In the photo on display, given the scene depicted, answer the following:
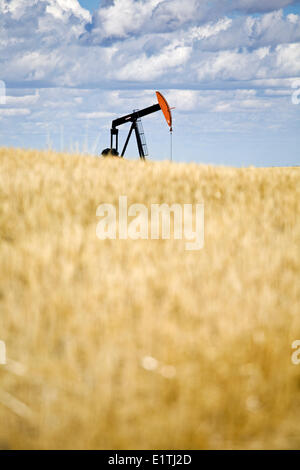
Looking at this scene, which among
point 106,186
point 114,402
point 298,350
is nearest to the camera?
point 114,402

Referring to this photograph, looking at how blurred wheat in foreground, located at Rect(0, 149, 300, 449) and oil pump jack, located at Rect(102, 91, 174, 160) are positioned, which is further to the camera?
oil pump jack, located at Rect(102, 91, 174, 160)

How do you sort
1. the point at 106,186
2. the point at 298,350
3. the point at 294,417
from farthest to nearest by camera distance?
the point at 106,186 → the point at 298,350 → the point at 294,417

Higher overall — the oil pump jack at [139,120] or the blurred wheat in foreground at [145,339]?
the oil pump jack at [139,120]

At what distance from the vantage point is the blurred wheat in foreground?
1.63 meters

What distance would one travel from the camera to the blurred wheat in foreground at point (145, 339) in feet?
5.35

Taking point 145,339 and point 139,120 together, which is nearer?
point 145,339

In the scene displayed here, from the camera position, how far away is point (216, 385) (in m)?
1.84

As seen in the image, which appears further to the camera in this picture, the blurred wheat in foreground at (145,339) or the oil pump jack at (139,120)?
the oil pump jack at (139,120)

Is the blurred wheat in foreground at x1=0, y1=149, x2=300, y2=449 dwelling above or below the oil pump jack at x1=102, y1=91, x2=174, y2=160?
below

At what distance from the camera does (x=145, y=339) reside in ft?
6.54

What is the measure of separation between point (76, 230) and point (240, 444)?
2.05m

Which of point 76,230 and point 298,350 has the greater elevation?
point 76,230
